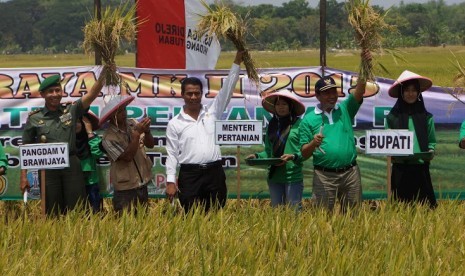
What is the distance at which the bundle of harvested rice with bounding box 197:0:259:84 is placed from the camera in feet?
22.1

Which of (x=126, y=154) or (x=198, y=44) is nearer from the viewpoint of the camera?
(x=126, y=154)

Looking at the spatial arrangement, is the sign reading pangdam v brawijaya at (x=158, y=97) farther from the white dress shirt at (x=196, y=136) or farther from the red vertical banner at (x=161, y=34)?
the white dress shirt at (x=196, y=136)

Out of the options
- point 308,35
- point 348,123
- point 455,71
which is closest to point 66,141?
point 348,123

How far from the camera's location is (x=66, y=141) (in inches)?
268

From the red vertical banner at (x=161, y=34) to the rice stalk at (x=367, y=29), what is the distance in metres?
2.65

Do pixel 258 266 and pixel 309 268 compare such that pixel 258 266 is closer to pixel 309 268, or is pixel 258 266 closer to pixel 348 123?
pixel 309 268

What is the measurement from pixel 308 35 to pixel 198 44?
204ft

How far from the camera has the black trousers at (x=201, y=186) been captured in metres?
6.67

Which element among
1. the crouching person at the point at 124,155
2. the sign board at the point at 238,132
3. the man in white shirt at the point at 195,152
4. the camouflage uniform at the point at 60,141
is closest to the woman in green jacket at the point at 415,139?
the sign board at the point at 238,132

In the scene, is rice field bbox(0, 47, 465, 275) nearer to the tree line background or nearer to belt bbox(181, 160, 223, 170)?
belt bbox(181, 160, 223, 170)

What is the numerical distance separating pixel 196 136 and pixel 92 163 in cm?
132

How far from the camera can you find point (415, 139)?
683cm

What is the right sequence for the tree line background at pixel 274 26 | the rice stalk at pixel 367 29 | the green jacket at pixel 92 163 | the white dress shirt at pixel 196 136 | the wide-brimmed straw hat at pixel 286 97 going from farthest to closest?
the tree line background at pixel 274 26 → the green jacket at pixel 92 163 → the wide-brimmed straw hat at pixel 286 97 → the white dress shirt at pixel 196 136 → the rice stalk at pixel 367 29

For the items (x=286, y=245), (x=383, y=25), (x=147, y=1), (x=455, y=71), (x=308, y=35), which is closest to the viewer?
(x=286, y=245)
